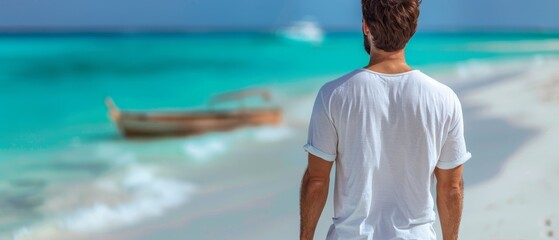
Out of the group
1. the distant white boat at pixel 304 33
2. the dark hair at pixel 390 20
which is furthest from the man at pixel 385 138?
the distant white boat at pixel 304 33

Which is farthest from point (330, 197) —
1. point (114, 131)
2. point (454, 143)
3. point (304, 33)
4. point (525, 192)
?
point (304, 33)

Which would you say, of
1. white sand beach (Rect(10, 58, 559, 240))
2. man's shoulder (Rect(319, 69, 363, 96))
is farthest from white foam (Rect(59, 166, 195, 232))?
man's shoulder (Rect(319, 69, 363, 96))

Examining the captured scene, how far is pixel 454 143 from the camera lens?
1.54 meters

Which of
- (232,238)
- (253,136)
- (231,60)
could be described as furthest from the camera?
(231,60)

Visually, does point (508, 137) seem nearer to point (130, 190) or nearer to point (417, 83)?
point (130, 190)

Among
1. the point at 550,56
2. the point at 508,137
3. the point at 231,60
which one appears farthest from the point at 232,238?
the point at 231,60

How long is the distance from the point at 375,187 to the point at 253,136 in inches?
384

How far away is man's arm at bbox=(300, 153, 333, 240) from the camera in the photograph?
5.10 ft

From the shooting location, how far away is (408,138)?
4.89 ft

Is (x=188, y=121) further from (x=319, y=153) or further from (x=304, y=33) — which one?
(x=304, y=33)

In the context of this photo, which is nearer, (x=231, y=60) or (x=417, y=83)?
(x=417, y=83)

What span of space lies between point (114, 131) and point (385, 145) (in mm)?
12531

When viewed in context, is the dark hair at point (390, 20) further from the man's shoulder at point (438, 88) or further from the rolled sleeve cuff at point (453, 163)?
the rolled sleeve cuff at point (453, 163)

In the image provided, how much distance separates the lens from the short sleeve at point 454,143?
149 centimetres
